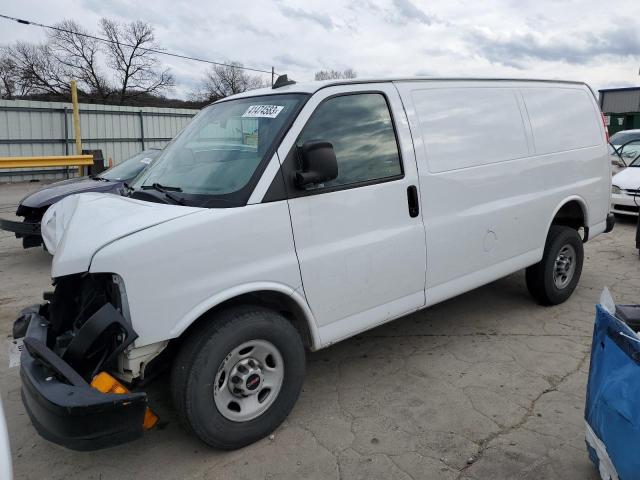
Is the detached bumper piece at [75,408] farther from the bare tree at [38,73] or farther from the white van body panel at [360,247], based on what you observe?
the bare tree at [38,73]

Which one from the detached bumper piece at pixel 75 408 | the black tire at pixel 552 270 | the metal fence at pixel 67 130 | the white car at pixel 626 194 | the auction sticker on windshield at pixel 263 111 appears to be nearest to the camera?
the detached bumper piece at pixel 75 408

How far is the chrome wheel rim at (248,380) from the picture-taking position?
9.43 feet

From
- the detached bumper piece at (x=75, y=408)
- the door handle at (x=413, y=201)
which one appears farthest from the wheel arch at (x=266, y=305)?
the door handle at (x=413, y=201)

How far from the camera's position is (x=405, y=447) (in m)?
3.00

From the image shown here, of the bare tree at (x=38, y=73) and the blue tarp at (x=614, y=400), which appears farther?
the bare tree at (x=38, y=73)

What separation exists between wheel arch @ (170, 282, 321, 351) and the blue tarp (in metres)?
1.53

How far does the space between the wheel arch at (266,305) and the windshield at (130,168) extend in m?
5.24

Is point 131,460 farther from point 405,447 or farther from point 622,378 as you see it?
point 622,378

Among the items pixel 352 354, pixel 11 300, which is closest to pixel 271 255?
pixel 352 354

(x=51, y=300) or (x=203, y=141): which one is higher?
(x=203, y=141)

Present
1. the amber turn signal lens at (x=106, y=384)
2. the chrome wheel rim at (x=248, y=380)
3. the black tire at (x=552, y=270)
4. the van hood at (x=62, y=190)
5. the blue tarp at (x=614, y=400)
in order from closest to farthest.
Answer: the blue tarp at (x=614, y=400), the amber turn signal lens at (x=106, y=384), the chrome wheel rim at (x=248, y=380), the black tire at (x=552, y=270), the van hood at (x=62, y=190)

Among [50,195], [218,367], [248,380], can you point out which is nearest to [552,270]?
[248,380]

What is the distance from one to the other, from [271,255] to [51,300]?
1372 millimetres

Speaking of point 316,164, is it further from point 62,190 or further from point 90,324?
point 62,190
